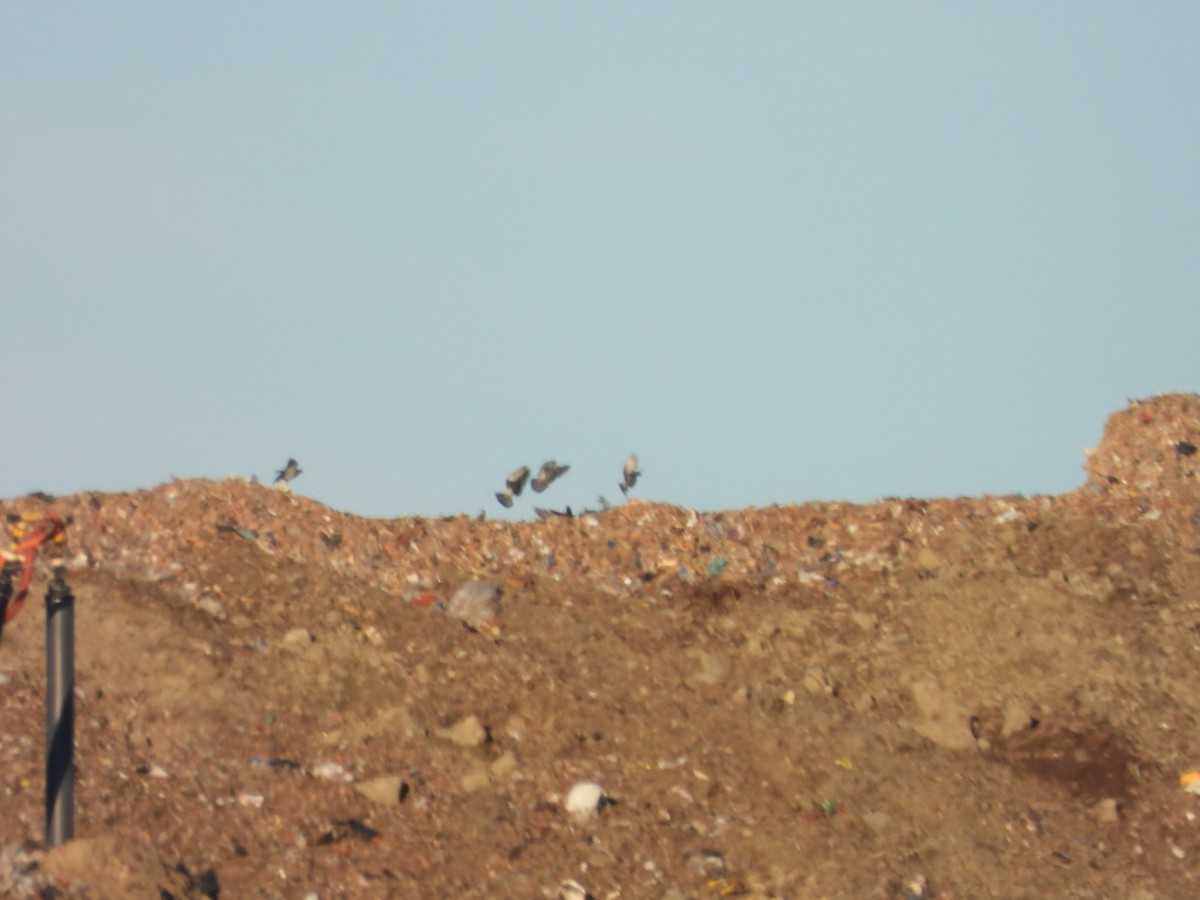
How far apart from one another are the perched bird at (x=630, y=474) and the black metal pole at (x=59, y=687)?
5624mm

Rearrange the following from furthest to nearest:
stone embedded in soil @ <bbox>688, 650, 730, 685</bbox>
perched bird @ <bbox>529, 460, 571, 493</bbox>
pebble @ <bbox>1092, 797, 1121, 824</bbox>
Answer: perched bird @ <bbox>529, 460, 571, 493</bbox> → stone embedded in soil @ <bbox>688, 650, 730, 685</bbox> → pebble @ <bbox>1092, 797, 1121, 824</bbox>

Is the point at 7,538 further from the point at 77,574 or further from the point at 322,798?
the point at 322,798

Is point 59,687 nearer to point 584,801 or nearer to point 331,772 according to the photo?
point 331,772

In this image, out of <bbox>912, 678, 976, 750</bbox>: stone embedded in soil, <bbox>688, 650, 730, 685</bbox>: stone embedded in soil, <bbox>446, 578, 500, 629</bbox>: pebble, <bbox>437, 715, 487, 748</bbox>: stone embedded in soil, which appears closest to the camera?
<bbox>437, 715, 487, 748</bbox>: stone embedded in soil

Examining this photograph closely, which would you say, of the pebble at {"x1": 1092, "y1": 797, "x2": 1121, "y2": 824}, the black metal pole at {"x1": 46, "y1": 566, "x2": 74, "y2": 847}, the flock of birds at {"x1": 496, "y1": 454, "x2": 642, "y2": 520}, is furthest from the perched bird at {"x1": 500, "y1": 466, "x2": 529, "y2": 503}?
the black metal pole at {"x1": 46, "y1": 566, "x2": 74, "y2": 847}

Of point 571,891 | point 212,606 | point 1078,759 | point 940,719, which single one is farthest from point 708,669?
point 212,606

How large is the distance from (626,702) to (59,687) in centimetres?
343

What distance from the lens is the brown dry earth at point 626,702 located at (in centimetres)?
681

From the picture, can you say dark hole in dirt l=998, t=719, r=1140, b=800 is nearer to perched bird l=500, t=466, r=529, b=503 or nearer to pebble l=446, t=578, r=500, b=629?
pebble l=446, t=578, r=500, b=629

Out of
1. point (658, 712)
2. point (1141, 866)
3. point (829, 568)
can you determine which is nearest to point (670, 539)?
point (829, 568)

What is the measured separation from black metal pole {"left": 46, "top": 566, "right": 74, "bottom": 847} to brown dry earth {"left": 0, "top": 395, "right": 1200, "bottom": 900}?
292mm

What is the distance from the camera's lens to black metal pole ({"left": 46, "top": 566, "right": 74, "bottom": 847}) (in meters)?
5.70

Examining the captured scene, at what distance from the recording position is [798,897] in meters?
6.81

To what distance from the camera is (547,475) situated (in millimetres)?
10992
